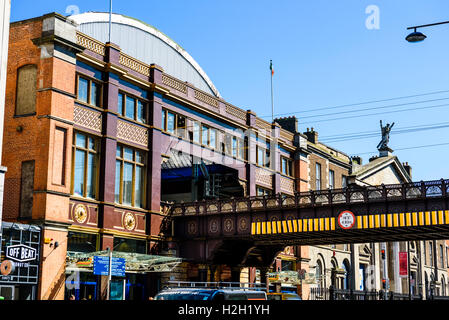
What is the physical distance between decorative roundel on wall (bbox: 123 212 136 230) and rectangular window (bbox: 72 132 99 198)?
253cm

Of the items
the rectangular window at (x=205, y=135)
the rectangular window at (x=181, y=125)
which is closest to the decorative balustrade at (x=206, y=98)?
the rectangular window at (x=205, y=135)

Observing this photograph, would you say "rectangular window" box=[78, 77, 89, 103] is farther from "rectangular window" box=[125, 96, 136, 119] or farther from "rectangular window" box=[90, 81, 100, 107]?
"rectangular window" box=[125, 96, 136, 119]

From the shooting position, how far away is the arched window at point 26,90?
3152 centimetres

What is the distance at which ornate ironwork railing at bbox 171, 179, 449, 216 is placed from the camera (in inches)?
1276

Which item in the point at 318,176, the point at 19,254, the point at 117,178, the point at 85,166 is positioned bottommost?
the point at 19,254

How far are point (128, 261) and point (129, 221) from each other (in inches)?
164

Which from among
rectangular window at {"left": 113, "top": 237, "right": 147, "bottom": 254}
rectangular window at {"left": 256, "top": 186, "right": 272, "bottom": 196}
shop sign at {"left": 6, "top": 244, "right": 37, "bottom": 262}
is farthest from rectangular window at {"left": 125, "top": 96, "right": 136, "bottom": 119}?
rectangular window at {"left": 256, "top": 186, "right": 272, "bottom": 196}

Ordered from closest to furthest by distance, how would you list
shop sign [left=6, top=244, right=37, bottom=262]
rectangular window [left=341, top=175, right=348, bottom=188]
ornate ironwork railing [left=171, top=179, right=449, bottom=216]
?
shop sign [left=6, top=244, right=37, bottom=262] < ornate ironwork railing [left=171, top=179, right=449, bottom=216] < rectangular window [left=341, top=175, right=348, bottom=188]

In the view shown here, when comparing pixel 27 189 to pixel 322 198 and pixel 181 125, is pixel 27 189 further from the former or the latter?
pixel 322 198

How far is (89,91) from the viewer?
3362 cm

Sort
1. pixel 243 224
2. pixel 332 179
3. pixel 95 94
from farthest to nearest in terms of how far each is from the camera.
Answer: pixel 332 179 → pixel 243 224 → pixel 95 94

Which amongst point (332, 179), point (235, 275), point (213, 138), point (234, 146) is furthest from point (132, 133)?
point (332, 179)

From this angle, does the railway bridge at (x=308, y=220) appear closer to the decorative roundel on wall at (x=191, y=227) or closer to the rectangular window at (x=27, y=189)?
the decorative roundel on wall at (x=191, y=227)
